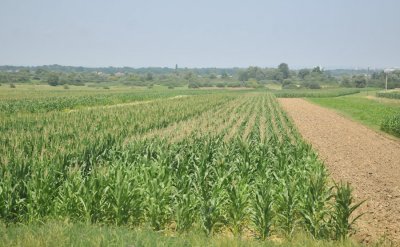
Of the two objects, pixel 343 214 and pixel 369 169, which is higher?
pixel 343 214

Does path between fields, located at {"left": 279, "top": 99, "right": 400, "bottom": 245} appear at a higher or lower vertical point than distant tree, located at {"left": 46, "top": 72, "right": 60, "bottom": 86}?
lower

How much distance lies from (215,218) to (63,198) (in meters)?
3.38

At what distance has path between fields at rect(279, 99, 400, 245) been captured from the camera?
30.6 feet

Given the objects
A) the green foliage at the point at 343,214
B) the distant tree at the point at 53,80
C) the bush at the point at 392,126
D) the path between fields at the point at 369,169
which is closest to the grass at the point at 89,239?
the green foliage at the point at 343,214

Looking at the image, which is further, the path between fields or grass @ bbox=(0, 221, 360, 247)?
the path between fields

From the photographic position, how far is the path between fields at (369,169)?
367 inches

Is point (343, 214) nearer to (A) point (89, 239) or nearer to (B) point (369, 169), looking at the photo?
(A) point (89, 239)

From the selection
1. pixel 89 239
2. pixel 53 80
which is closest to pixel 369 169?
pixel 89 239

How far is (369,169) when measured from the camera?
621 inches

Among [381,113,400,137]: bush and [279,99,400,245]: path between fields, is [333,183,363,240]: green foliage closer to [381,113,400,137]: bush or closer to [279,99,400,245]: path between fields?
[279,99,400,245]: path between fields

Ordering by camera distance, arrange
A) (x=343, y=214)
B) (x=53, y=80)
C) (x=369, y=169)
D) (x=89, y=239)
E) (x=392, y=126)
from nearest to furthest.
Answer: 1. (x=89, y=239)
2. (x=343, y=214)
3. (x=369, y=169)
4. (x=392, y=126)
5. (x=53, y=80)

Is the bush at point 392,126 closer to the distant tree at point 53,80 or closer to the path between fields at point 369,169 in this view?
the path between fields at point 369,169

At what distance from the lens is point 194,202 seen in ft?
28.6

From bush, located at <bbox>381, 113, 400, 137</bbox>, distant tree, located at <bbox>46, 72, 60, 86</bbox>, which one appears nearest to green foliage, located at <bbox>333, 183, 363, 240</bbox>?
bush, located at <bbox>381, 113, 400, 137</bbox>
